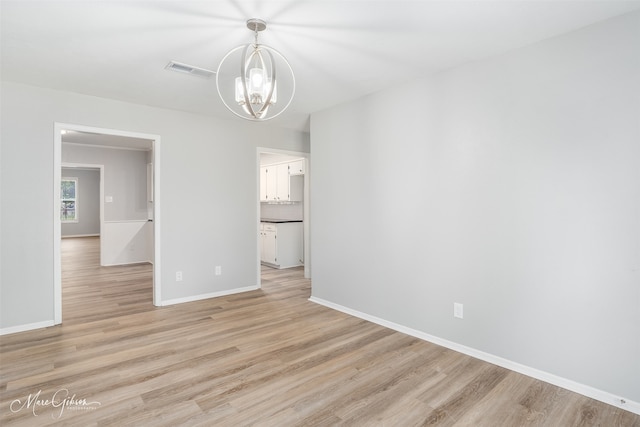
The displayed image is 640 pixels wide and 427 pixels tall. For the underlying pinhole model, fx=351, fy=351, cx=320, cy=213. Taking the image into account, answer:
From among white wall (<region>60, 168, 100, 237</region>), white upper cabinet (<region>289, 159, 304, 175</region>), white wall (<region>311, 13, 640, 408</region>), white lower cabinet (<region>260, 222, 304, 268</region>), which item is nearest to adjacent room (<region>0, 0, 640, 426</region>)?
white wall (<region>311, 13, 640, 408</region>)

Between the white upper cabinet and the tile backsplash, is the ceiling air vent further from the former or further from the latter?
the tile backsplash

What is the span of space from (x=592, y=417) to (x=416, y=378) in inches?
40.3

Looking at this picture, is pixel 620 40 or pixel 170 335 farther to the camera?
pixel 170 335

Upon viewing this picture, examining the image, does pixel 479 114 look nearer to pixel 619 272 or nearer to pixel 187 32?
pixel 619 272

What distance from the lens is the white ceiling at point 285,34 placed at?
2098 millimetres

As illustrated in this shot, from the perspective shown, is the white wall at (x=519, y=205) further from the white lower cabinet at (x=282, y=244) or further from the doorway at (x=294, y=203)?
the white lower cabinet at (x=282, y=244)

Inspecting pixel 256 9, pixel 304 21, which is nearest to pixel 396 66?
pixel 304 21

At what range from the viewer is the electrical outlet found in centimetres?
299

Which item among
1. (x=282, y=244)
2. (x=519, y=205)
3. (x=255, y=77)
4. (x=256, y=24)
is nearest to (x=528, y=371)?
(x=519, y=205)

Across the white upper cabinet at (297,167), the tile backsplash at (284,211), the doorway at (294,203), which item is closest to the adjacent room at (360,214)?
the doorway at (294,203)

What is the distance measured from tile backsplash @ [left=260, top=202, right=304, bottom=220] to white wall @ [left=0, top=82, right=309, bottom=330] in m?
1.98

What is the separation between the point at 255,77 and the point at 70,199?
1303cm

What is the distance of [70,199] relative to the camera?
39.9 ft

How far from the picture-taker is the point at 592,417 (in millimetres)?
2074
